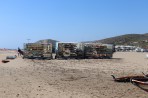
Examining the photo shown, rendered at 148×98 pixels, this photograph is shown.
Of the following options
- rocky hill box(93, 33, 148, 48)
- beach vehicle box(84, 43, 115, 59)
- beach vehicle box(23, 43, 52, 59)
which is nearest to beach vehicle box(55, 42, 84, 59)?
beach vehicle box(84, 43, 115, 59)

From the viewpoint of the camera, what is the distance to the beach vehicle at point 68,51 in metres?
43.8

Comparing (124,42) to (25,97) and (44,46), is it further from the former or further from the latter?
(25,97)

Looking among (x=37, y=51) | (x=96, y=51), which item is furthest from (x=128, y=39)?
(x=37, y=51)

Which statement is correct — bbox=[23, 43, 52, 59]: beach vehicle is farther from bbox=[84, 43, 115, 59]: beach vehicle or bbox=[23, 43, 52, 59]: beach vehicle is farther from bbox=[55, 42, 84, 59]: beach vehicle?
bbox=[84, 43, 115, 59]: beach vehicle

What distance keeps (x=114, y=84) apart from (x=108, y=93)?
3145 millimetres

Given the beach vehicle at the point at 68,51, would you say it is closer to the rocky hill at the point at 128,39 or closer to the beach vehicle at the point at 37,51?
the beach vehicle at the point at 37,51

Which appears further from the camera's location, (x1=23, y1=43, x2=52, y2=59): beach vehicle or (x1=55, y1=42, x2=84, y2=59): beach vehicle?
(x1=55, y1=42, x2=84, y2=59): beach vehicle

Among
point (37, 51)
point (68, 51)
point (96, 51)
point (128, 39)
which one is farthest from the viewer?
point (128, 39)

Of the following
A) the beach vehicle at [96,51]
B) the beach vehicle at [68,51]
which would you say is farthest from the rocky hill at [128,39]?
the beach vehicle at [68,51]

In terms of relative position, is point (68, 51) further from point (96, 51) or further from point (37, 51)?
point (37, 51)

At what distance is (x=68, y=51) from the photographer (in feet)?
145

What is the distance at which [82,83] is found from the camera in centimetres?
1845

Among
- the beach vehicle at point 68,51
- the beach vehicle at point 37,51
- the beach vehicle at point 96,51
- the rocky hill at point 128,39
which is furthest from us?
the rocky hill at point 128,39

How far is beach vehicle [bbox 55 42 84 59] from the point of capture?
43.8 metres
